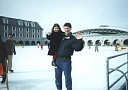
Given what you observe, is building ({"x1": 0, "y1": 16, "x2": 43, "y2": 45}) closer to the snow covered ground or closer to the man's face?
the snow covered ground

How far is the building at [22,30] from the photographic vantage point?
5550 cm

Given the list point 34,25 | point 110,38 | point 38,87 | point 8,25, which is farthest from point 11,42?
point 34,25

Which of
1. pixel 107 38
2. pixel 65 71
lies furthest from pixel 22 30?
pixel 65 71

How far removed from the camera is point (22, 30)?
61500 mm

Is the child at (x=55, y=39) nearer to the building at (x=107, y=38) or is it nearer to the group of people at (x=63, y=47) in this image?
the group of people at (x=63, y=47)

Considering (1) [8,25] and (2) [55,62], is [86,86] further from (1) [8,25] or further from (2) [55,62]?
(1) [8,25]

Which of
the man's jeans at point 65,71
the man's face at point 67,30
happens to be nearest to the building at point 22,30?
the man's jeans at point 65,71

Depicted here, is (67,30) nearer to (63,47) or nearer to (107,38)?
(63,47)

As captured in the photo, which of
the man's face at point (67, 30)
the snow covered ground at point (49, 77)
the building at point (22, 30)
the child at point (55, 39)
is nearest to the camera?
the man's face at point (67, 30)

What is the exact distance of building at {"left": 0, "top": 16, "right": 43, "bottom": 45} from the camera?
55500 mm

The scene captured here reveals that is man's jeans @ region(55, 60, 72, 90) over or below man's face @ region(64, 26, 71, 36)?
below

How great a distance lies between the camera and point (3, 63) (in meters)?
4.82

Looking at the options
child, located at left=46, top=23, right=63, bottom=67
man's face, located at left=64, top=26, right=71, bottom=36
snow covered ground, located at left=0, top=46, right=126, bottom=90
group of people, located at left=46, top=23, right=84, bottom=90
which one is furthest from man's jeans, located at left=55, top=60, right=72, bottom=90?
snow covered ground, located at left=0, top=46, right=126, bottom=90

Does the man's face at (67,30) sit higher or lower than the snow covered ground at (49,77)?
higher
